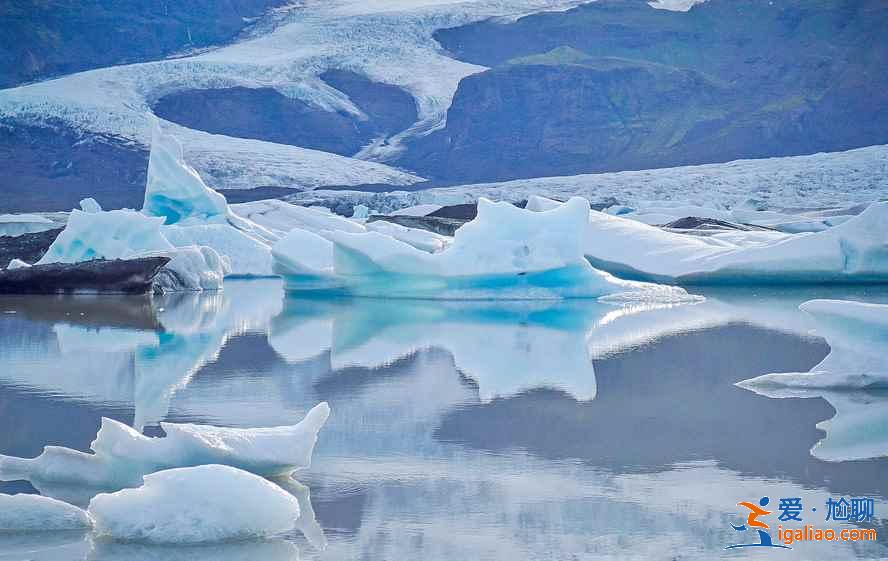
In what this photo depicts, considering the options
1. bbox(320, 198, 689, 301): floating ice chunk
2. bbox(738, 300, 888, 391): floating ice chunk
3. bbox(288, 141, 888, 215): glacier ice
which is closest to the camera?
bbox(738, 300, 888, 391): floating ice chunk

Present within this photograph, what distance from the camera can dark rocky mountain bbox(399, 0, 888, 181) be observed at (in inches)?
1460

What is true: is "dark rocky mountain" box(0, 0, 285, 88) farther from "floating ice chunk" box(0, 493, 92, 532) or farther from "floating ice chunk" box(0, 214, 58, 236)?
"floating ice chunk" box(0, 493, 92, 532)

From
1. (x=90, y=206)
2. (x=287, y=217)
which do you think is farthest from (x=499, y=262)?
(x=90, y=206)

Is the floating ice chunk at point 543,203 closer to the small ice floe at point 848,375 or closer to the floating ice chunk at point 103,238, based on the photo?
the floating ice chunk at point 103,238

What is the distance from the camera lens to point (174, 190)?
15.2 meters

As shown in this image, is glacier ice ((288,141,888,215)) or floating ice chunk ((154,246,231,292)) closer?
floating ice chunk ((154,246,231,292))

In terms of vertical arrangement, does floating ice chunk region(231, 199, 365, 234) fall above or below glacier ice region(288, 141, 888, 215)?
above

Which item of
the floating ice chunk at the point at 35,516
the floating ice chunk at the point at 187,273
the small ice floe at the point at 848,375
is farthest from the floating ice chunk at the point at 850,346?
the floating ice chunk at the point at 187,273

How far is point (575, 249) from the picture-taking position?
10289 mm

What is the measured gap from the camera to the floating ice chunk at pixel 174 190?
48.8ft

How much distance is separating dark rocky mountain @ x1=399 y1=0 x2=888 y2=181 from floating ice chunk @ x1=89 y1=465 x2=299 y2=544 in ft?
114

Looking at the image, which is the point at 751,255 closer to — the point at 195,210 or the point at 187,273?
the point at 187,273

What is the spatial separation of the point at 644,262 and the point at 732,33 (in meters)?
37.0

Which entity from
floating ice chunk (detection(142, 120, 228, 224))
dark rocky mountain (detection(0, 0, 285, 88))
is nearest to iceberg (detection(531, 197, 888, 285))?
floating ice chunk (detection(142, 120, 228, 224))
